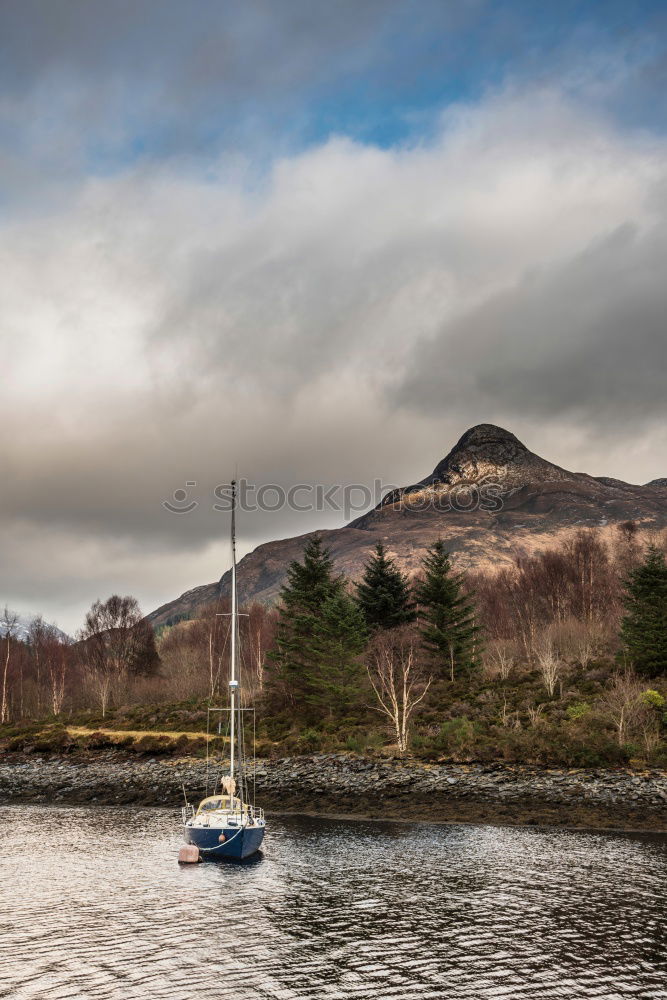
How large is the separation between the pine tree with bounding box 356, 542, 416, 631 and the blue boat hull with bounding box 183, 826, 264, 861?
43.1 meters

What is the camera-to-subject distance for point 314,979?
667 inches

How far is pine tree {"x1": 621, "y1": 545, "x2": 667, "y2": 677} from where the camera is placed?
54.6 m

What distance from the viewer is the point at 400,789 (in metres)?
44.9

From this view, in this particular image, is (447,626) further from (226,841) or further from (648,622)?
(226,841)

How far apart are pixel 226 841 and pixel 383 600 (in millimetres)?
45259

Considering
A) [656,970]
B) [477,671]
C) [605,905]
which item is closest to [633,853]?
[605,905]

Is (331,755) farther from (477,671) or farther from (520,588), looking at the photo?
(520,588)

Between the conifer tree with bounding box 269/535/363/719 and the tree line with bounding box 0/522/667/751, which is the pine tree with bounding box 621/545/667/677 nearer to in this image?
the tree line with bounding box 0/522/667/751

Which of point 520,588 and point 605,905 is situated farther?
point 520,588

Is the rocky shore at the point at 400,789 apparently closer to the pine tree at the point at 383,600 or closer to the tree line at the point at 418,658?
the tree line at the point at 418,658

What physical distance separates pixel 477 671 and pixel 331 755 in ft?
68.6

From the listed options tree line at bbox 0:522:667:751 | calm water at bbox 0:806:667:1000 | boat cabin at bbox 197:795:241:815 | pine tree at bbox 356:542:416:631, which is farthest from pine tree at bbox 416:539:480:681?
boat cabin at bbox 197:795:241:815

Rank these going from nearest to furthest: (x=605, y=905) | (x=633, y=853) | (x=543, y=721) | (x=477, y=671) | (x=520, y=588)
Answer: (x=605, y=905) < (x=633, y=853) < (x=543, y=721) < (x=477, y=671) < (x=520, y=588)

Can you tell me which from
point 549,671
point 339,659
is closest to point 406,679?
point 339,659
